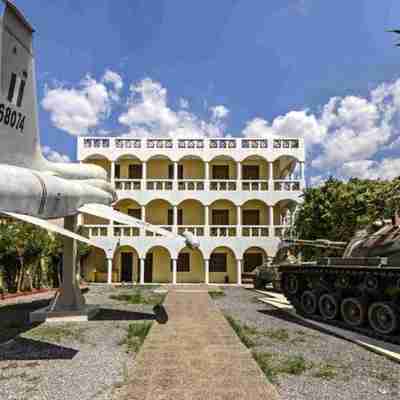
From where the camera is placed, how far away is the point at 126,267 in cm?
2981

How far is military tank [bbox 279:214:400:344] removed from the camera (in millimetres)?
8852

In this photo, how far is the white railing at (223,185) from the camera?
2808cm

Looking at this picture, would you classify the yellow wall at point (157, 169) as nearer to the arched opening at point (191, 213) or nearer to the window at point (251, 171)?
the arched opening at point (191, 213)

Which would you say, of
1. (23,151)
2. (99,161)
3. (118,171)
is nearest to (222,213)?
(118,171)

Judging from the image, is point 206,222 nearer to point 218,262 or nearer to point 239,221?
point 239,221

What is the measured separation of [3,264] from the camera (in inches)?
730

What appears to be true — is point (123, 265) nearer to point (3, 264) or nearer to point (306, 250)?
point (3, 264)

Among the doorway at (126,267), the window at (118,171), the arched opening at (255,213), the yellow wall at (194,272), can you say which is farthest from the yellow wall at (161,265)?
the arched opening at (255,213)

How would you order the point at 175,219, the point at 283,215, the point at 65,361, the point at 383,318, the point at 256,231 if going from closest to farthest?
1. the point at 65,361
2. the point at 383,318
3. the point at 175,219
4. the point at 256,231
5. the point at 283,215

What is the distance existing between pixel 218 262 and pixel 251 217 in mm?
4258

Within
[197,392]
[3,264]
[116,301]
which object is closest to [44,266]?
[3,264]

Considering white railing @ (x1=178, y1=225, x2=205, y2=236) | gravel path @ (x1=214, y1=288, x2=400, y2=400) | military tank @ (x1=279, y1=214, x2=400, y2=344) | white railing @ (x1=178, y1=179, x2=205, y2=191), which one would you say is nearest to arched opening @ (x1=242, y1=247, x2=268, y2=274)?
white railing @ (x1=178, y1=225, x2=205, y2=236)

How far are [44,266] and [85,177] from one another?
37.2ft

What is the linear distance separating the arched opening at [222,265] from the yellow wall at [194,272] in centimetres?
71
